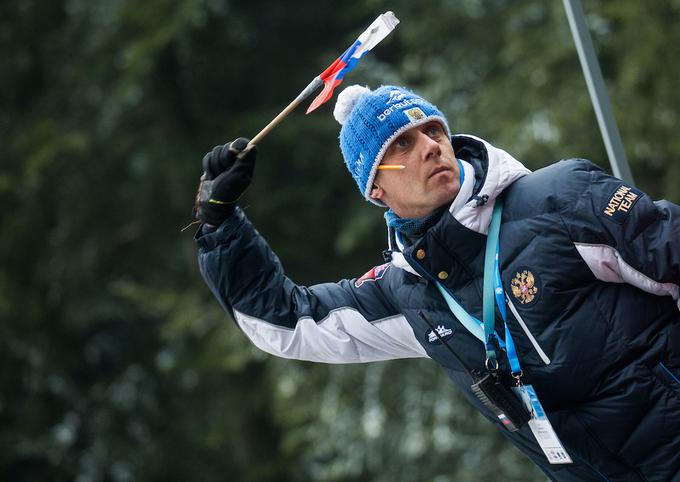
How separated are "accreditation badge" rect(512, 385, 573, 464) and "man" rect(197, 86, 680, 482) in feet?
0.05

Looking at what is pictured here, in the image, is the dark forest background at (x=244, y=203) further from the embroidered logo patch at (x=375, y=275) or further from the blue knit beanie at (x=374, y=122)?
the blue knit beanie at (x=374, y=122)

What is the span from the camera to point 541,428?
240cm

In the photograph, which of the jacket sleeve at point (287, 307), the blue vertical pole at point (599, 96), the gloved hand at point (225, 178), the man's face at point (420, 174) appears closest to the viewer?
the man's face at point (420, 174)

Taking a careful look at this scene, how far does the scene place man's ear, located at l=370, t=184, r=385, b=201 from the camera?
8.79 ft

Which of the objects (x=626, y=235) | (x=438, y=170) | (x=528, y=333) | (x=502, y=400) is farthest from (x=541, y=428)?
(x=438, y=170)

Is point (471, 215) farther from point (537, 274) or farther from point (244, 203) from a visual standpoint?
point (244, 203)

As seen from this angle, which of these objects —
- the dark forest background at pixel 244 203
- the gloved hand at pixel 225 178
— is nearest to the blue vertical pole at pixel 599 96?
the gloved hand at pixel 225 178

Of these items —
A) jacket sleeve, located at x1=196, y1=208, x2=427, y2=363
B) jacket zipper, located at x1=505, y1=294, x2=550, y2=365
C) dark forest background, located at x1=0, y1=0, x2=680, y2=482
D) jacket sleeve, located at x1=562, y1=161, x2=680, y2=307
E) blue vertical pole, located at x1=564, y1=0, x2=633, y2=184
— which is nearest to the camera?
jacket sleeve, located at x1=562, y1=161, x2=680, y2=307

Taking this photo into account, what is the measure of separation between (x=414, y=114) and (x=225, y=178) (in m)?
0.49

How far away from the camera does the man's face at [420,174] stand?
→ 8.25 feet

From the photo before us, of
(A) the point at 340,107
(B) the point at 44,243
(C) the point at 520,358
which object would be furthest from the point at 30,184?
(C) the point at 520,358

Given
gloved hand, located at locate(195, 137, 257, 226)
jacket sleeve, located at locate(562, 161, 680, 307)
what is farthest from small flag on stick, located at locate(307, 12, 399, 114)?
jacket sleeve, located at locate(562, 161, 680, 307)

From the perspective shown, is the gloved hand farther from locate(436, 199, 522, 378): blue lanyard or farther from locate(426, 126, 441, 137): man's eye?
locate(436, 199, 522, 378): blue lanyard

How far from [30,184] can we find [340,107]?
19.1 feet
